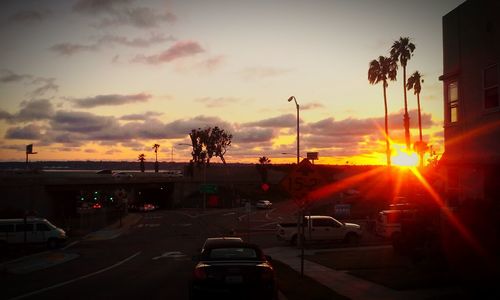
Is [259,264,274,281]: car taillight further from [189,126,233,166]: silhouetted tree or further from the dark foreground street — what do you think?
[189,126,233,166]: silhouetted tree

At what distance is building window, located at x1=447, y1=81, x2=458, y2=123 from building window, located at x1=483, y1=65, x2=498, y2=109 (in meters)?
1.58

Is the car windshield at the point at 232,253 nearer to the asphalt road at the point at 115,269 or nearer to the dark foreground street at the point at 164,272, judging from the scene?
the dark foreground street at the point at 164,272

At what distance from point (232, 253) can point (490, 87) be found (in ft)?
29.3

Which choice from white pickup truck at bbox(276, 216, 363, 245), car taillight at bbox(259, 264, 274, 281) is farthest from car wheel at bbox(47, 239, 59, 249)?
car taillight at bbox(259, 264, 274, 281)

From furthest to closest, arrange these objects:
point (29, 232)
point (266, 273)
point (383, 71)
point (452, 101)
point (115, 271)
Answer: point (383, 71) < point (29, 232) < point (115, 271) < point (452, 101) < point (266, 273)

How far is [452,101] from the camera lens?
17.5m

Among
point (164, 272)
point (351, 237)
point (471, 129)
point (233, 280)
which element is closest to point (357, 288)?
point (233, 280)

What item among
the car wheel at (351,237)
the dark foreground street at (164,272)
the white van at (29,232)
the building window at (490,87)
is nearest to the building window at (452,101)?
the building window at (490,87)

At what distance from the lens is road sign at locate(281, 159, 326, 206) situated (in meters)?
16.0

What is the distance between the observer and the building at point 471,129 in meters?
12.9

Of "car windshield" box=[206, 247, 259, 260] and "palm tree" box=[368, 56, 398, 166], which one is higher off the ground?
"palm tree" box=[368, 56, 398, 166]

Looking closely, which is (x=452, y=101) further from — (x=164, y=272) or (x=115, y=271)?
(x=115, y=271)

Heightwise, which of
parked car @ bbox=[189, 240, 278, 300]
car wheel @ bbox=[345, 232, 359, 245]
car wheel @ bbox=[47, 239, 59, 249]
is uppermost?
parked car @ bbox=[189, 240, 278, 300]

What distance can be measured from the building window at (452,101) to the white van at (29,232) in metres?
28.1
